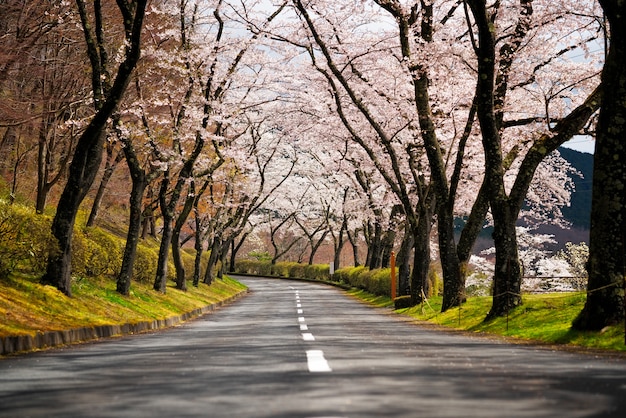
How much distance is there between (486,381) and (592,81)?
20.0 m

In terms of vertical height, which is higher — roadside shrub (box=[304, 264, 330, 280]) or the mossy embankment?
roadside shrub (box=[304, 264, 330, 280])

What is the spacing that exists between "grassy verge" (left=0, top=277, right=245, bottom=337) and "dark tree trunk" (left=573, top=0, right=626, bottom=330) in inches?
358

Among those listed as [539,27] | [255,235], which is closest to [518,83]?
[539,27]

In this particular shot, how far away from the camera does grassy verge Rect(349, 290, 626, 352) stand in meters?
13.2

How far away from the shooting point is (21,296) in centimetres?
1620

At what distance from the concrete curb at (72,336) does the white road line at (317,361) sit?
444cm

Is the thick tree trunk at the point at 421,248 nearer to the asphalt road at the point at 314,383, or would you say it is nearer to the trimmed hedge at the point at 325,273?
the trimmed hedge at the point at 325,273

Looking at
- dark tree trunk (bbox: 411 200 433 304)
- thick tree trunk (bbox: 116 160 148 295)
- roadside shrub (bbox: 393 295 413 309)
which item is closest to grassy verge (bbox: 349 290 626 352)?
dark tree trunk (bbox: 411 200 433 304)

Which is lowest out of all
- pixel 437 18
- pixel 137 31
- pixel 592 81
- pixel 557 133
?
pixel 557 133

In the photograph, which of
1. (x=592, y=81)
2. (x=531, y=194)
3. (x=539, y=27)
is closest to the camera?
(x=539, y=27)

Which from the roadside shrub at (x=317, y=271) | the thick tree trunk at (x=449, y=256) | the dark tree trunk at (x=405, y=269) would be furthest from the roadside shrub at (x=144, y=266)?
the roadside shrub at (x=317, y=271)

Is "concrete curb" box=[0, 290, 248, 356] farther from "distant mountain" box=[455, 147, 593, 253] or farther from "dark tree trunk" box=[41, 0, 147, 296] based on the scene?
"distant mountain" box=[455, 147, 593, 253]

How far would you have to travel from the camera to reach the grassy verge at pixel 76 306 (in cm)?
1427

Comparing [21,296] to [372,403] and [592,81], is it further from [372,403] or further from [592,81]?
[592,81]
